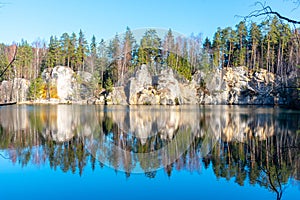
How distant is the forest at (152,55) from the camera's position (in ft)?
173

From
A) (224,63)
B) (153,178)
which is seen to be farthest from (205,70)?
(153,178)

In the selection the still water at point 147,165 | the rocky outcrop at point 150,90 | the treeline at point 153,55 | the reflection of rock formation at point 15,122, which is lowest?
the still water at point 147,165

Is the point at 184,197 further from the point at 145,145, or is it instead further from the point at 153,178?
the point at 145,145

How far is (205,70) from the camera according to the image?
187ft

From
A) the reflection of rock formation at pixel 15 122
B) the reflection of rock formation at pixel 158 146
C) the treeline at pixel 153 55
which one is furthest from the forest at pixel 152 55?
the reflection of rock formation at pixel 158 146

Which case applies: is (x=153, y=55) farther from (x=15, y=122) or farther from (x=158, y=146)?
(x=158, y=146)

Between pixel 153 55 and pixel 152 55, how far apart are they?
178 mm

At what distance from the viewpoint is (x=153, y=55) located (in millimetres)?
54938

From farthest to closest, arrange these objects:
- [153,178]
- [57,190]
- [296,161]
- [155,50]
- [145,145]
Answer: [155,50] < [145,145] < [296,161] < [153,178] < [57,190]

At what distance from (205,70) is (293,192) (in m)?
50.1

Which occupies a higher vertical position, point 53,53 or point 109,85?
point 53,53

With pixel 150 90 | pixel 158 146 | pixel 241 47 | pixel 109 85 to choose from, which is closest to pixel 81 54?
pixel 109 85

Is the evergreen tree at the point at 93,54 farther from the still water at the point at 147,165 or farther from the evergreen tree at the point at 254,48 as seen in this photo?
the still water at the point at 147,165

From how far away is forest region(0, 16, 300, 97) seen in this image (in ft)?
173
